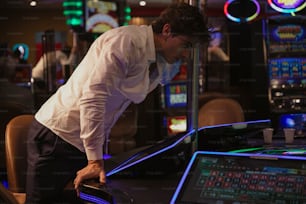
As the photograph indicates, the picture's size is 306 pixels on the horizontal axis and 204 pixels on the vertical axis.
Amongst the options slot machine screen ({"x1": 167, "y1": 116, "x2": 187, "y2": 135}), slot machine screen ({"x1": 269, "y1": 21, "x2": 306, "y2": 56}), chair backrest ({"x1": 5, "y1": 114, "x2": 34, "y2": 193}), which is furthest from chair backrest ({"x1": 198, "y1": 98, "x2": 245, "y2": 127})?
slot machine screen ({"x1": 167, "y1": 116, "x2": 187, "y2": 135})

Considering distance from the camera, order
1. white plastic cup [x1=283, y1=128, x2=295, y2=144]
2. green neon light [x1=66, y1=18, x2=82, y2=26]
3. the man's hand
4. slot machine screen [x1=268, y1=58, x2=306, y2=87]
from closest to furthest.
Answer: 1. the man's hand
2. white plastic cup [x1=283, y1=128, x2=295, y2=144]
3. slot machine screen [x1=268, y1=58, x2=306, y2=87]
4. green neon light [x1=66, y1=18, x2=82, y2=26]

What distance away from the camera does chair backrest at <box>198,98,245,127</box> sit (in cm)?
238

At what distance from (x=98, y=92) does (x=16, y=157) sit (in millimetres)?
653

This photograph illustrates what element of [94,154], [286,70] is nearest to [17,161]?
[94,154]

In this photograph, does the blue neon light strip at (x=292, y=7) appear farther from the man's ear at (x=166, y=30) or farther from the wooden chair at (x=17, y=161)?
the wooden chair at (x=17, y=161)

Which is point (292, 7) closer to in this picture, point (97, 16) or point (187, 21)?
point (97, 16)

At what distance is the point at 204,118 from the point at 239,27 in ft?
10.1

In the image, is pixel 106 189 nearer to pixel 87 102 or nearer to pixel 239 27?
pixel 87 102

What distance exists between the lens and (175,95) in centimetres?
545

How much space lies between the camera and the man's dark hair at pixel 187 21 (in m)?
1.77

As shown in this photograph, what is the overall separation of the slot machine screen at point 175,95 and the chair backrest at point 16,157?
3.39m

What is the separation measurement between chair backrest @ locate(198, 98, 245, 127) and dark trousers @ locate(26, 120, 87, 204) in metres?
0.71

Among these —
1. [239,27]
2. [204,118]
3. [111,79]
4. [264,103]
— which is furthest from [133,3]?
[111,79]

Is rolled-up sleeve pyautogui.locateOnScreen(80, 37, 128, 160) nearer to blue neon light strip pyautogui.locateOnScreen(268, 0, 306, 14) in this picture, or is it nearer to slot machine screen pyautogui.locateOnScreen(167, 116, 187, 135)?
blue neon light strip pyautogui.locateOnScreen(268, 0, 306, 14)
